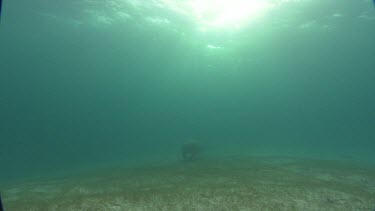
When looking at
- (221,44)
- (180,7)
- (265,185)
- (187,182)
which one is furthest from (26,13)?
(265,185)

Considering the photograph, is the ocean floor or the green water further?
the green water

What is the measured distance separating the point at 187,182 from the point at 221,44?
5671 cm

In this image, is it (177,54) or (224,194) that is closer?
(224,194)

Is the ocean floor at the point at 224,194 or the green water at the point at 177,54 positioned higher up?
the green water at the point at 177,54

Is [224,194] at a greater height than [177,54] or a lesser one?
lesser

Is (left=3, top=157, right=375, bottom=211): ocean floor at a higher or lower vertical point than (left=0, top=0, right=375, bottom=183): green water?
lower

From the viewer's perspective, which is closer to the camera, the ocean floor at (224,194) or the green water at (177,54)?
the ocean floor at (224,194)

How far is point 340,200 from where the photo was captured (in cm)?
1546

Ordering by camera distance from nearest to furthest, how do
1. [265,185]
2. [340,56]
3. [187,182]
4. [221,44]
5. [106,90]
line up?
[265,185] < [187,182] < [221,44] < [340,56] < [106,90]

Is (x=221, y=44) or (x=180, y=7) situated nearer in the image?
(x=180, y=7)

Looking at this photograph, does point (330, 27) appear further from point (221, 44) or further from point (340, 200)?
point (340, 200)

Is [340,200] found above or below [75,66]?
below

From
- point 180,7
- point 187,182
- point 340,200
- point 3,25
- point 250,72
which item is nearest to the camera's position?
point 340,200

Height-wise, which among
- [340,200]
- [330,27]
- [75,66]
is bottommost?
[340,200]
